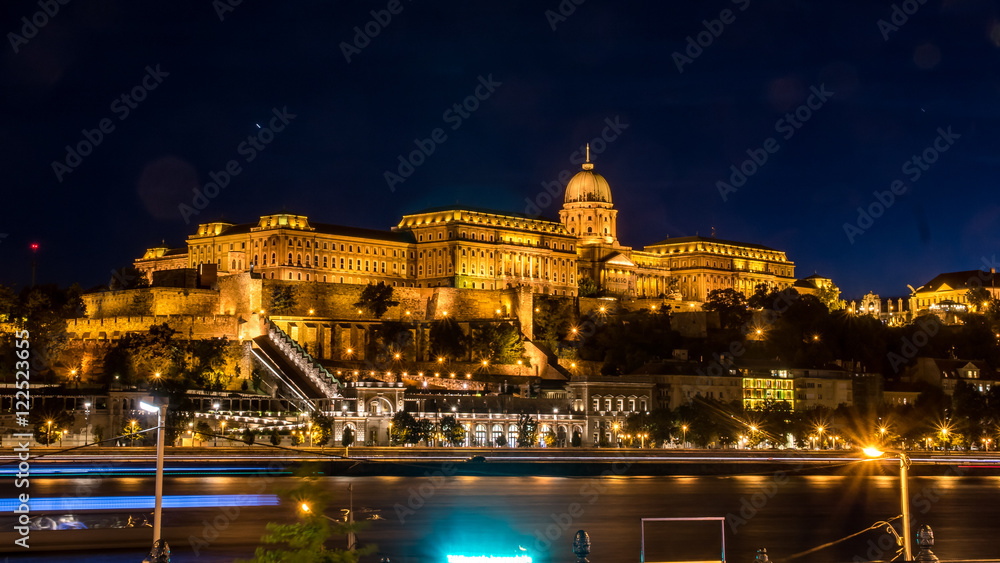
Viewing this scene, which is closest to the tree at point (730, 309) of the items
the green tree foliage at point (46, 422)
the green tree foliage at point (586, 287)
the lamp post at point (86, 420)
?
the green tree foliage at point (586, 287)

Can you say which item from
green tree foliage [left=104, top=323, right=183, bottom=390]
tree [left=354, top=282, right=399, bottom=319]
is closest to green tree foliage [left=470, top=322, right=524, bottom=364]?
tree [left=354, top=282, right=399, bottom=319]

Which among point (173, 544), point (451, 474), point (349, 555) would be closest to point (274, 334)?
point (451, 474)

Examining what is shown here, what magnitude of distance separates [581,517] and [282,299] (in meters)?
49.7

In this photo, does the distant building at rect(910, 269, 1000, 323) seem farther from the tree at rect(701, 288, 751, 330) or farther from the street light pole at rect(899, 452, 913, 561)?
the street light pole at rect(899, 452, 913, 561)

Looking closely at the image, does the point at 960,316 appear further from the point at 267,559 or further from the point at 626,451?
the point at 267,559

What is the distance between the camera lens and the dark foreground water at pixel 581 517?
38.2 meters

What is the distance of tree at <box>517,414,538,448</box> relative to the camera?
258ft

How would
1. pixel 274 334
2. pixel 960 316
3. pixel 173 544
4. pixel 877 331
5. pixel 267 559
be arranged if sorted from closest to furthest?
pixel 267 559, pixel 173 544, pixel 274 334, pixel 877 331, pixel 960 316

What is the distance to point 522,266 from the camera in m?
125

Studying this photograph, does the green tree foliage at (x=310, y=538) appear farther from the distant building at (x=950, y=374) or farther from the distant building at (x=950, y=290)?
the distant building at (x=950, y=290)

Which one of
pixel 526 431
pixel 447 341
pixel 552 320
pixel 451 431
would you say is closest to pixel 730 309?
pixel 552 320

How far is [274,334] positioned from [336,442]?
13.5m

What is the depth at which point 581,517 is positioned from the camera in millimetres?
48250

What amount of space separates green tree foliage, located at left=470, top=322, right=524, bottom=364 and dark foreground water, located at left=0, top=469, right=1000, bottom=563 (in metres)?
26.3
